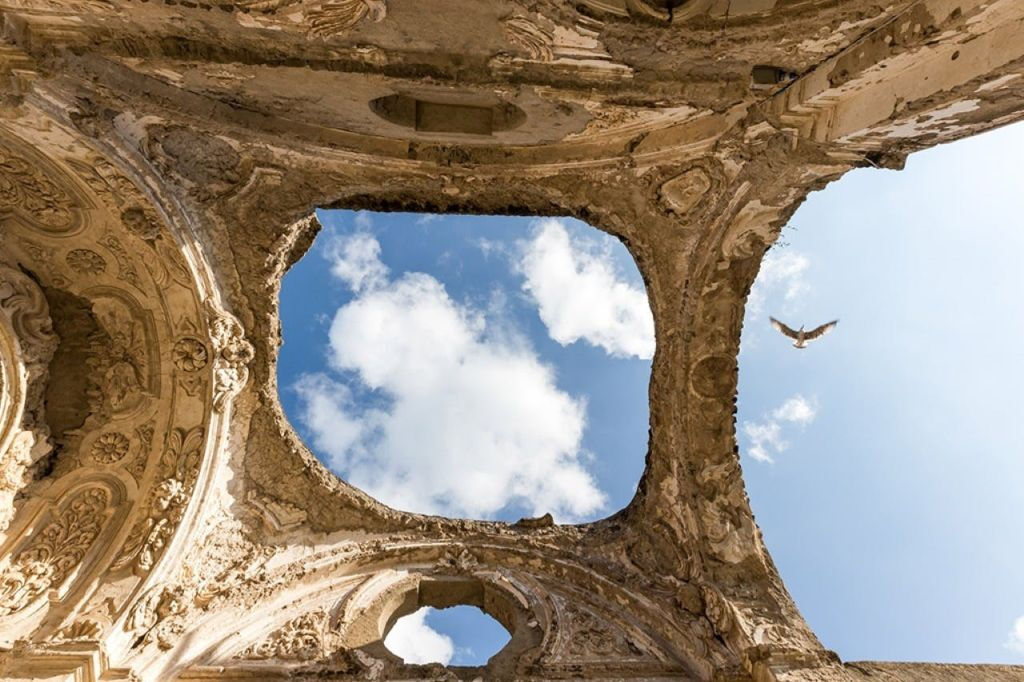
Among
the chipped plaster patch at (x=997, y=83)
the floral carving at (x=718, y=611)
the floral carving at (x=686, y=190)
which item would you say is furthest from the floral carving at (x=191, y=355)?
the chipped plaster patch at (x=997, y=83)

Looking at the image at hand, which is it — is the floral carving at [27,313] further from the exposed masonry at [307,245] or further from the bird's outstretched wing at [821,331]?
the bird's outstretched wing at [821,331]

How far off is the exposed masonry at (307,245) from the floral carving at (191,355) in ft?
0.07

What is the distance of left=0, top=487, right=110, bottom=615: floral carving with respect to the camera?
5.84 metres

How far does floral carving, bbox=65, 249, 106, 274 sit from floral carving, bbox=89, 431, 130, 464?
1.70m

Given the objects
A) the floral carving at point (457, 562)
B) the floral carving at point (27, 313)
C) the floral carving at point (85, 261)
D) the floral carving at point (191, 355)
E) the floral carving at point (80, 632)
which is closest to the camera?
the floral carving at point (80, 632)

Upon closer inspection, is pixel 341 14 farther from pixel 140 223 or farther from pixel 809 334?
pixel 809 334

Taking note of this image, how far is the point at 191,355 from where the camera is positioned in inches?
269

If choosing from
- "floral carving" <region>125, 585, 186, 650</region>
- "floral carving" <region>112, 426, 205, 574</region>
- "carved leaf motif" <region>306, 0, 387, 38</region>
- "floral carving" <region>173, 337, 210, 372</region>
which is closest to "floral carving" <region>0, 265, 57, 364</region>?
"floral carving" <region>173, 337, 210, 372</region>

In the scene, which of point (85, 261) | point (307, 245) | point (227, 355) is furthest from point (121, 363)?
point (307, 245)

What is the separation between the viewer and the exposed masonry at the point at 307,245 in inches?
200

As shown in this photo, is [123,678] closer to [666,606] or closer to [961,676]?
[666,606]

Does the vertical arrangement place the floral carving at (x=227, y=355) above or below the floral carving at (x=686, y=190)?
below

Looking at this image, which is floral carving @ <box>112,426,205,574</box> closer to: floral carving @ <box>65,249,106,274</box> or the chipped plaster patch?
→ floral carving @ <box>65,249,106,274</box>

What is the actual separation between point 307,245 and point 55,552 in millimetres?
3900
